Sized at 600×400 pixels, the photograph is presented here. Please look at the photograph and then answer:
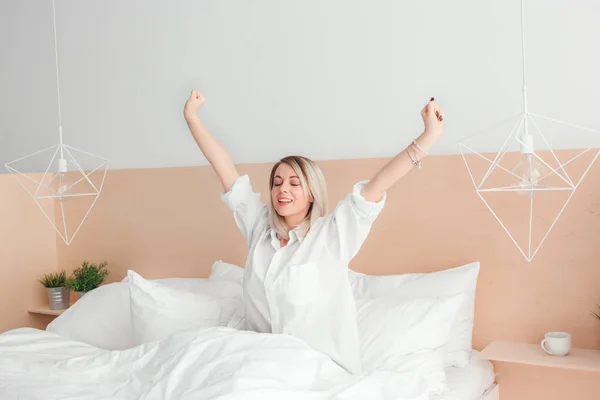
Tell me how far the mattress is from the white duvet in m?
0.21

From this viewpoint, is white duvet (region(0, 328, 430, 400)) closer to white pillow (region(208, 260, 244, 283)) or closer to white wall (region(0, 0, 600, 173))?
white pillow (region(208, 260, 244, 283))

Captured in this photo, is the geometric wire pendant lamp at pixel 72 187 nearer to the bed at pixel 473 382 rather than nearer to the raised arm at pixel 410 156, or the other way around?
the raised arm at pixel 410 156

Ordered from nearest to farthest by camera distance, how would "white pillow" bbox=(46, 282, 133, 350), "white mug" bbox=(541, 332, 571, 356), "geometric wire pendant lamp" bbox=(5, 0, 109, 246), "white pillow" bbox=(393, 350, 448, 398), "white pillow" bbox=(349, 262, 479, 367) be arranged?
1. "white pillow" bbox=(393, 350, 448, 398)
2. "white mug" bbox=(541, 332, 571, 356)
3. "white pillow" bbox=(349, 262, 479, 367)
4. "white pillow" bbox=(46, 282, 133, 350)
5. "geometric wire pendant lamp" bbox=(5, 0, 109, 246)

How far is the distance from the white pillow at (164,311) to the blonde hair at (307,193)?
1.22 ft

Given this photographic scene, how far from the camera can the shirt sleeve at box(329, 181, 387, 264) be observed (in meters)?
2.00

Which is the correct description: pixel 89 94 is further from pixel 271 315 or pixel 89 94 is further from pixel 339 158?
pixel 271 315

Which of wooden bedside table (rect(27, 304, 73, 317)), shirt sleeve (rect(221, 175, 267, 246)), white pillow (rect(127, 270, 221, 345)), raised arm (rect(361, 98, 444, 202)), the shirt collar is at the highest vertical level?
raised arm (rect(361, 98, 444, 202))

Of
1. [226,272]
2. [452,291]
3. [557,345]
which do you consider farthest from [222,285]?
[557,345]

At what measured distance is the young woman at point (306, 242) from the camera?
1992 mm

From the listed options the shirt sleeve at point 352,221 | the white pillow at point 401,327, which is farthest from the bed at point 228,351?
the shirt sleeve at point 352,221

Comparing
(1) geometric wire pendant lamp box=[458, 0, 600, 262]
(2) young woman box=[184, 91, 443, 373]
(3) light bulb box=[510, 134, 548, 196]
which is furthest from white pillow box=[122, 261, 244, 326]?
(3) light bulb box=[510, 134, 548, 196]

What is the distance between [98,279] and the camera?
3.17 m

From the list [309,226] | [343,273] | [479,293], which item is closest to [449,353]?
[479,293]

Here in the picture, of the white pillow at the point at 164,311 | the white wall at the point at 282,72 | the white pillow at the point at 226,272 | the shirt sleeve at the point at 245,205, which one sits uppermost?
the white wall at the point at 282,72
